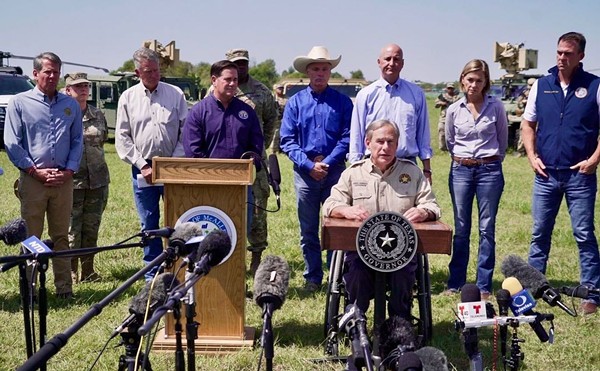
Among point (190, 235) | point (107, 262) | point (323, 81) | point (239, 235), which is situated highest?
point (323, 81)

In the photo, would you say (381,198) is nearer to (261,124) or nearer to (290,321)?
(290,321)

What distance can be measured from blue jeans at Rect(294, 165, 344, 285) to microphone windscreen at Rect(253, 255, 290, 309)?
102 inches

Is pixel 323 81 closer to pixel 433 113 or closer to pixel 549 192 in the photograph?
pixel 549 192

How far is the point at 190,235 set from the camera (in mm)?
2812

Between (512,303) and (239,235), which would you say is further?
(239,235)

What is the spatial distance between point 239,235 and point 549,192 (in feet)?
8.90

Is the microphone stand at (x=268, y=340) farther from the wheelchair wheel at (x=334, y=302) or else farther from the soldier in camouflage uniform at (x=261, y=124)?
the soldier in camouflage uniform at (x=261, y=124)

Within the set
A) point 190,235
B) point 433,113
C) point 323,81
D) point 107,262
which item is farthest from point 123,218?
point 433,113

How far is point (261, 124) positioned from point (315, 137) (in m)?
0.78

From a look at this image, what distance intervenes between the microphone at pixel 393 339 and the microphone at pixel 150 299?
1011 mm

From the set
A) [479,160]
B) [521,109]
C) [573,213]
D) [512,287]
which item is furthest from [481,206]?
[521,109]

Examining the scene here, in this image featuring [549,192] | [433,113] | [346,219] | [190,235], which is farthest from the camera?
[433,113]

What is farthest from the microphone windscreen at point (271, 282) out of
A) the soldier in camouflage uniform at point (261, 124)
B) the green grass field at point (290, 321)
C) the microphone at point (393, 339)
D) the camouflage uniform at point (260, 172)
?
the camouflage uniform at point (260, 172)

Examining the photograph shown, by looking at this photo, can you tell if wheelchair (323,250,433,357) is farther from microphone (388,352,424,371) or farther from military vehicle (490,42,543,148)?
military vehicle (490,42,543,148)
